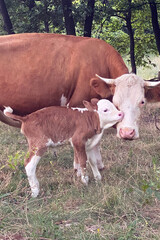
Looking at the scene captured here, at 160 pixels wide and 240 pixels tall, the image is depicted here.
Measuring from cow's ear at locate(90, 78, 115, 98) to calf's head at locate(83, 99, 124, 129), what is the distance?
0.29 m

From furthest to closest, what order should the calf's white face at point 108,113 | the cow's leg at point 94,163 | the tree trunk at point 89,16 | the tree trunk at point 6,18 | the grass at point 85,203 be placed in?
the tree trunk at point 6,18
the tree trunk at point 89,16
the cow's leg at point 94,163
the calf's white face at point 108,113
the grass at point 85,203

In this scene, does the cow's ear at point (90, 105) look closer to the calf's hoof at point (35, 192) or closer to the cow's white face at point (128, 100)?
the cow's white face at point (128, 100)

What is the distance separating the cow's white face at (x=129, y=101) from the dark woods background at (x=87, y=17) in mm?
4697

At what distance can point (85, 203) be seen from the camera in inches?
172

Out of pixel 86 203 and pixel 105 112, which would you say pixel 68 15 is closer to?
pixel 105 112

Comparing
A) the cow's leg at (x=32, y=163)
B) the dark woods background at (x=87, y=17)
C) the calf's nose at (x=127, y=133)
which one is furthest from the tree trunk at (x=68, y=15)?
the cow's leg at (x=32, y=163)

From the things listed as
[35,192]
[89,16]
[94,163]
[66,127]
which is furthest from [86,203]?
[89,16]

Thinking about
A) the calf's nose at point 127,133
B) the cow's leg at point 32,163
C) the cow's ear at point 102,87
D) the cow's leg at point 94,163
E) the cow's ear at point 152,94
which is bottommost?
the cow's leg at point 94,163

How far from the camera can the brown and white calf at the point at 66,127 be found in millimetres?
4859

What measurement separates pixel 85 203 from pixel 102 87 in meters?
1.75

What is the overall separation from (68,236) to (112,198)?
962 mm

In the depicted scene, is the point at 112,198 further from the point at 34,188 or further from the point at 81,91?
the point at 81,91

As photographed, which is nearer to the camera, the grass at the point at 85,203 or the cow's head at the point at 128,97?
the grass at the point at 85,203

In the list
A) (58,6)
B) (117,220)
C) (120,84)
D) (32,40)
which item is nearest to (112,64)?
(120,84)
